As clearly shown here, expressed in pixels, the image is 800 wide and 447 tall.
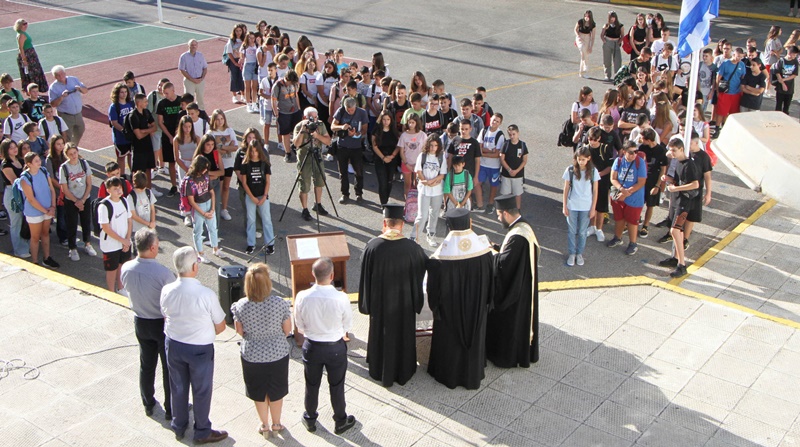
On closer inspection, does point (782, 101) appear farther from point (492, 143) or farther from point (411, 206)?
point (411, 206)

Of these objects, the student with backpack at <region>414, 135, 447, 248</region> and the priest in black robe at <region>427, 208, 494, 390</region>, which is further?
the student with backpack at <region>414, 135, 447, 248</region>

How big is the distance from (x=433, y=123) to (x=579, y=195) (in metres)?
3.08

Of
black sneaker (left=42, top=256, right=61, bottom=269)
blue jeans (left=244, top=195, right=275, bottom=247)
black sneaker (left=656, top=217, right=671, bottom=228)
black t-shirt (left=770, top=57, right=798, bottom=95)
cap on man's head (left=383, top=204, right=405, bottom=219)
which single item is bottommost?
black sneaker (left=42, top=256, right=61, bottom=269)

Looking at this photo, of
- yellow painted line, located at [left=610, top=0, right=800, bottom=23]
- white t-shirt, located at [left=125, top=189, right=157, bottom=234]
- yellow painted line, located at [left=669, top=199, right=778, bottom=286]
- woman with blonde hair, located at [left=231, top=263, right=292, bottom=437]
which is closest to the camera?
woman with blonde hair, located at [left=231, top=263, right=292, bottom=437]

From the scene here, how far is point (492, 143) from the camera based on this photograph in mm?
12883

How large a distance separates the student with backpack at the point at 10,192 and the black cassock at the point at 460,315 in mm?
6358

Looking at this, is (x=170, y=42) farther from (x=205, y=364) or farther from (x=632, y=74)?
(x=205, y=364)

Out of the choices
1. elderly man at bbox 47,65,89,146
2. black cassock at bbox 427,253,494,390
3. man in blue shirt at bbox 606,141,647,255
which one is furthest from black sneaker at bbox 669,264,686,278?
elderly man at bbox 47,65,89,146

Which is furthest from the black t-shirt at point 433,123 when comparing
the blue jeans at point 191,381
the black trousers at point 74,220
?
the blue jeans at point 191,381

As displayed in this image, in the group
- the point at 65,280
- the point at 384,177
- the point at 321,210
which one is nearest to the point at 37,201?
the point at 65,280

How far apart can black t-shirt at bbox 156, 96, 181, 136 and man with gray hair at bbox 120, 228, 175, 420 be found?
639 centimetres

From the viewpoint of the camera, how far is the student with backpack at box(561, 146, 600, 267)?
36.7ft

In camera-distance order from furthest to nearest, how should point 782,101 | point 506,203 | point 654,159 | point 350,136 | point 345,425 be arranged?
point 782,101 → point 350,136 → point 654,159 → point 506,203 → point 345,425

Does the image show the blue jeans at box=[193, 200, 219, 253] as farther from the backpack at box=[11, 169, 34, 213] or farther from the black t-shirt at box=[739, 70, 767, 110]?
the black t-shirt at box=[739, 70, 767, 110]
